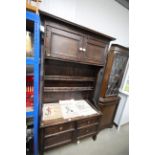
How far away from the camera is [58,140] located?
1.28 metres

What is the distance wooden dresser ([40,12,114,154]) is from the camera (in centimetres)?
103

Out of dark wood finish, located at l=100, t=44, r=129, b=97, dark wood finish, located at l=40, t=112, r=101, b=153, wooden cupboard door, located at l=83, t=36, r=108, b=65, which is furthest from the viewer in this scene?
dark wood finish, located at l=100, t=44, r=129, b=97

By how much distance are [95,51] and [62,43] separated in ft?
1.74

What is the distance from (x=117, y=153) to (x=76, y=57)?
6.19 ft

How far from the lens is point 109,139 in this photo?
184 cm

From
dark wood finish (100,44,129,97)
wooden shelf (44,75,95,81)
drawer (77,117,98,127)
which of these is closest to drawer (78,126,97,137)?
drawer (77,117,98,127)

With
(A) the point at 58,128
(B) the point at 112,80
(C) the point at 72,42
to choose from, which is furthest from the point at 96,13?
(A) the point at 58,128

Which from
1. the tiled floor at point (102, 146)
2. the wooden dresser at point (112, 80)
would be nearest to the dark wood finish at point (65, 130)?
the tiled floor at point (102, 146)

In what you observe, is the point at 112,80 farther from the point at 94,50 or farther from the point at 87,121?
the point at 87,121

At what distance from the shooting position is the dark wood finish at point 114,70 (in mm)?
1586

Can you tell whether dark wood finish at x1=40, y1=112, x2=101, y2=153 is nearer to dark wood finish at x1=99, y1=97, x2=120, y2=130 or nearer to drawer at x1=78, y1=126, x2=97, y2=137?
drawer at x1=78, y1=126, x2=97, y2=137
